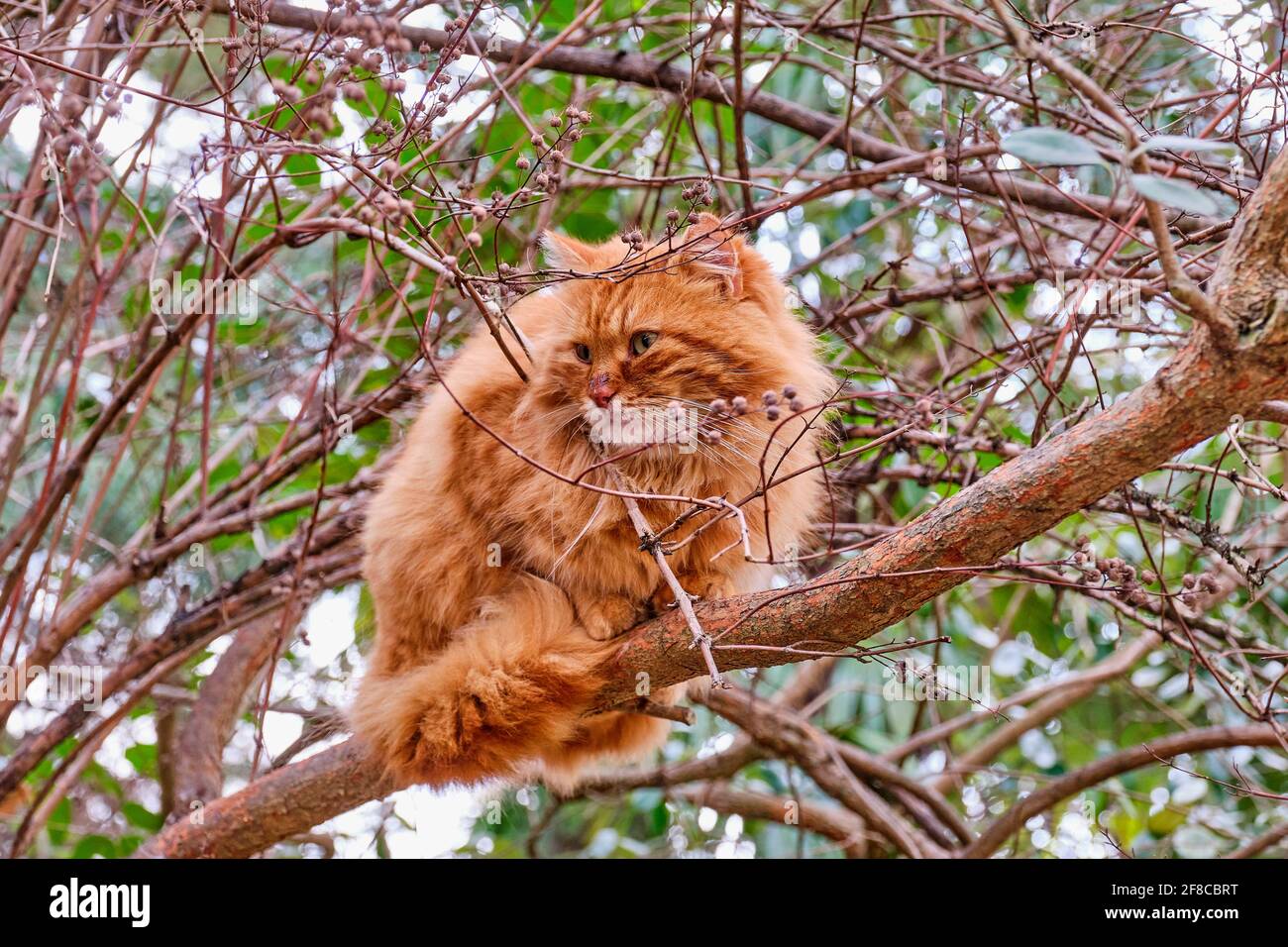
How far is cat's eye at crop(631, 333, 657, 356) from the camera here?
9.03 feet

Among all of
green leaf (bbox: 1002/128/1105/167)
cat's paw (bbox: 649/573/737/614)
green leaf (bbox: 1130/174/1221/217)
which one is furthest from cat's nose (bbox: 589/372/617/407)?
green leaf (bbox: 1130/174/1221/217)

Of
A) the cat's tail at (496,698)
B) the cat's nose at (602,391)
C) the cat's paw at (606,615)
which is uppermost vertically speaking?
the cat's nose at (602,391)

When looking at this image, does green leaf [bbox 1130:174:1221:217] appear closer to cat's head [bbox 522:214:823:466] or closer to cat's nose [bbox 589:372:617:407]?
cat's head [bbox 522:214:823:466]

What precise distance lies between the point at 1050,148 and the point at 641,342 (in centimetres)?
124

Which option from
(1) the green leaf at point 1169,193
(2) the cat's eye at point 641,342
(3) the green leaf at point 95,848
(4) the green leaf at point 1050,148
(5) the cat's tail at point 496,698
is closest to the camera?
(1) the green leaf at point 1169,193

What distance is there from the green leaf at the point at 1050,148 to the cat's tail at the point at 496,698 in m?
1.46

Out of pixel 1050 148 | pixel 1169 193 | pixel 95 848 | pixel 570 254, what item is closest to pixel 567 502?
pixel 570 254

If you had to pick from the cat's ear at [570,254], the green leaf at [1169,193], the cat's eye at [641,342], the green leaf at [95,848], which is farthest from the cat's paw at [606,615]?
the green leaf at [95,848]

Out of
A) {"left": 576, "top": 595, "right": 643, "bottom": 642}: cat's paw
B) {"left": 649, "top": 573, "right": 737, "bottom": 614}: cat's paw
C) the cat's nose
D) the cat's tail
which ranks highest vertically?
the cat's nose

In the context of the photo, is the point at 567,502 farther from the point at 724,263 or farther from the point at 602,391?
the point at 724,263

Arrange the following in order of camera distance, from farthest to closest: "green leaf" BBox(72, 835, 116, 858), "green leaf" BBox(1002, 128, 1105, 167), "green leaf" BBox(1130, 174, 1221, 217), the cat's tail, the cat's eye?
"green leaf" BBox(72, 835, 116, 858), the cat's eye, the cat's tail, "green leaf" BBox(1002, 128, 1105, 167), "green leaf" BBox(1130, 174, 1221, 217)

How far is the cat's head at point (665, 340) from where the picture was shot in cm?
267

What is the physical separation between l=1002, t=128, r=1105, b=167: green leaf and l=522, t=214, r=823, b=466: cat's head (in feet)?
3.15

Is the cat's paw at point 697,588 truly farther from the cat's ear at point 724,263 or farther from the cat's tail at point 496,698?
the cat's ear at point 724,263
